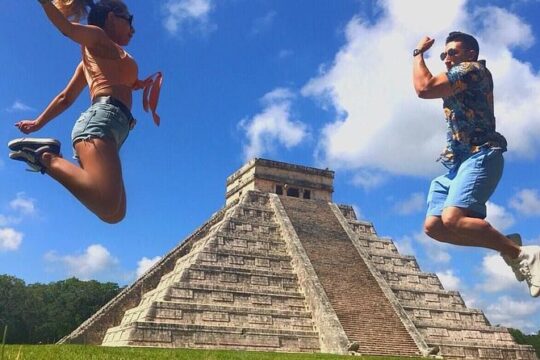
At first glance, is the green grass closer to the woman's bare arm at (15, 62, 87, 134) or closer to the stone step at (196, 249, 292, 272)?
the woman's bare arm at (15, 62, 87, 134)

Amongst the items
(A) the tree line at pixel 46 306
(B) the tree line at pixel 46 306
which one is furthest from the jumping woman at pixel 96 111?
(A) the tree line at pixel 46 306

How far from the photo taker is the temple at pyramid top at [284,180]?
122ft

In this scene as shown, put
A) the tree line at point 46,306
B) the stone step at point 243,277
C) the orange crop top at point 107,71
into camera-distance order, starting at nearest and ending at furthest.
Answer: the orange crop top at point 107,71
the stone step at point 243,277
the tree line at point 46,306

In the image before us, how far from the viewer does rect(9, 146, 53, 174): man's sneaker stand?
159 inches

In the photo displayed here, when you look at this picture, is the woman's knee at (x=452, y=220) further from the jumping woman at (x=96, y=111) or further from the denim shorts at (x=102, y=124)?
the denim shorts at (x=102, y=124)

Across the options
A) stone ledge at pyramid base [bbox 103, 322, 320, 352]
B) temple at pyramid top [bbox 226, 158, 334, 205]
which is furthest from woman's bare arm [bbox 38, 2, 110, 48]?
temple at pyramid top [bbox 226, 158, 334, 205]

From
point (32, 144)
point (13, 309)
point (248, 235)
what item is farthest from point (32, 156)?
point (13, 309)

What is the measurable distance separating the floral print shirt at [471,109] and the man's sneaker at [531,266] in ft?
3.14

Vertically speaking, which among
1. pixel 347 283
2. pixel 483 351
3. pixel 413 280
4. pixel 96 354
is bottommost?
pixel 96 354

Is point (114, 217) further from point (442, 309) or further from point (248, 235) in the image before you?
point (442, 309)

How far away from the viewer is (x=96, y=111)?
420cm

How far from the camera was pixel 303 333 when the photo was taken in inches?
961

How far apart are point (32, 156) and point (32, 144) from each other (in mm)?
94

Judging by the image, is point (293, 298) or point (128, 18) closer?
point (128, 18)
